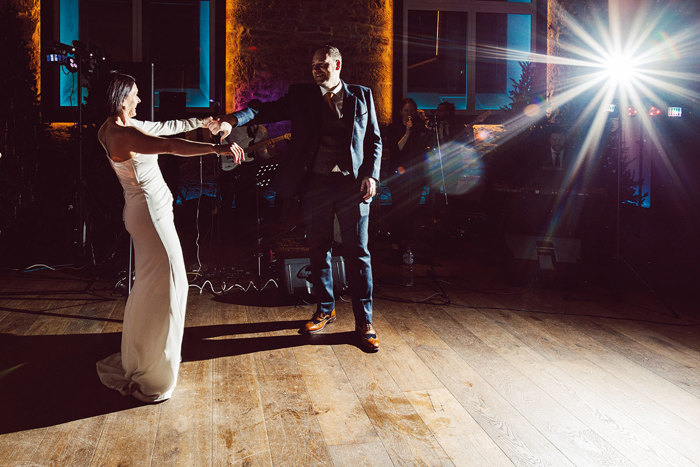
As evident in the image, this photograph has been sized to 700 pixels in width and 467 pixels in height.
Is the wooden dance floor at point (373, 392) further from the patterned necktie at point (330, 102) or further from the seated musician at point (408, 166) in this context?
the seated musician at point (408, 166)

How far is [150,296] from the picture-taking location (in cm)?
219

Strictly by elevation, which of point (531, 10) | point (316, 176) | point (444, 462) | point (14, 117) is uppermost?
point (531, 10)

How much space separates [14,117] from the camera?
5.35 m

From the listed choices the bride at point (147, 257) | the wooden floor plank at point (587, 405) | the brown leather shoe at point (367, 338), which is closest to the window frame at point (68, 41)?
the bride at point (147, 257)

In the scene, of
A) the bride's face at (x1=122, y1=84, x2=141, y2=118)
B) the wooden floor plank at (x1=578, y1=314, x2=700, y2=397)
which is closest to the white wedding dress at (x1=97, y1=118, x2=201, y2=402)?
the bride's face at (x1=122, y1=84, x2=141, y2=118)

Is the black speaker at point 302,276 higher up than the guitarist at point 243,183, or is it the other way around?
the guitarist at point 243,183

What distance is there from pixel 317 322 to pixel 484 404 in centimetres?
128

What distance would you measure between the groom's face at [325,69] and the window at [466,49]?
4802 millimetres

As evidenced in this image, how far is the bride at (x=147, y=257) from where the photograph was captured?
2119mm

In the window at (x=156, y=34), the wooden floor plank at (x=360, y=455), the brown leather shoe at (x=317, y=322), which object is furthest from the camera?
the window at (x=156, y=34)

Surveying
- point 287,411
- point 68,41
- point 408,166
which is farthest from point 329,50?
point 68,41

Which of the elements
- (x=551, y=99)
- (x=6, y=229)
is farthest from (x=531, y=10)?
(x=6, y=229)

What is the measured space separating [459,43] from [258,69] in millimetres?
3077

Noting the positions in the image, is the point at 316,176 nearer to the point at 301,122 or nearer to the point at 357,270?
the point at 301,122
